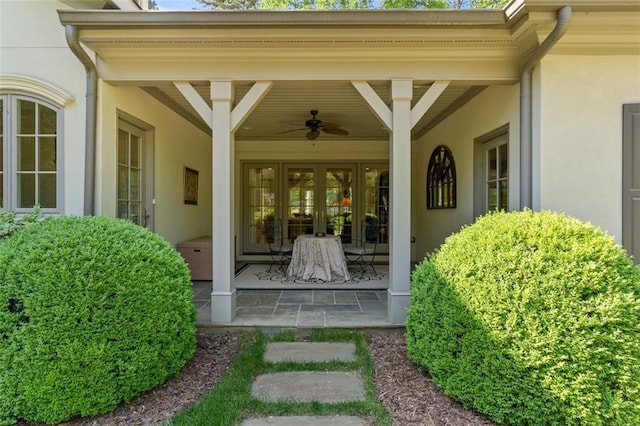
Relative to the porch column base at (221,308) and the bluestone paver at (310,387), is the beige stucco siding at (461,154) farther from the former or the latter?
the porch column base at (221,308)

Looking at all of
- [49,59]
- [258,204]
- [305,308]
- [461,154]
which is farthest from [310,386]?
[258,204]

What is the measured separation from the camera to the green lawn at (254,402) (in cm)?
211

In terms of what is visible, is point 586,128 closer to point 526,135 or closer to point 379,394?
point 526,135

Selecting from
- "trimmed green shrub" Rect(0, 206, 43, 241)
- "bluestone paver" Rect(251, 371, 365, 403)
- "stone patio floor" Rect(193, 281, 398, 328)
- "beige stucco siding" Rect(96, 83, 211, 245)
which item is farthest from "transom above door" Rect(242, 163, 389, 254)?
"bluestone paver" Rect(251, 371, 365, 403)

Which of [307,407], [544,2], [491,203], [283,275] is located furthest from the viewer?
[283,275]

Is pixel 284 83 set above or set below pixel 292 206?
above

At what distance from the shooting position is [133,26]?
3.05 m

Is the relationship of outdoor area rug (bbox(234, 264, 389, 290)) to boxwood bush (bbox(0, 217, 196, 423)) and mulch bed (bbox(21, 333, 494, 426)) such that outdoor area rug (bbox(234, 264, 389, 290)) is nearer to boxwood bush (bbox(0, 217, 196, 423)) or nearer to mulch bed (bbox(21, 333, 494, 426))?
mulch bed (bbox(21, 333, 494, 426))

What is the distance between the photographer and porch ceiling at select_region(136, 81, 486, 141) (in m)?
3.86

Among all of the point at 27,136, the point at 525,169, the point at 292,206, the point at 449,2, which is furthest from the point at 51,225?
the point at 449,2

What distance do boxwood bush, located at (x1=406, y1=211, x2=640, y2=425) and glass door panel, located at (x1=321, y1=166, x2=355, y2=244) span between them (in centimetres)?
520

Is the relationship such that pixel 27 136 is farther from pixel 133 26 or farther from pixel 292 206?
pixel 292 206

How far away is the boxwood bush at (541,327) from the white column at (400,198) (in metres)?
1.00

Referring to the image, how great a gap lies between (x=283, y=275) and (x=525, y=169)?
3.68 metres
